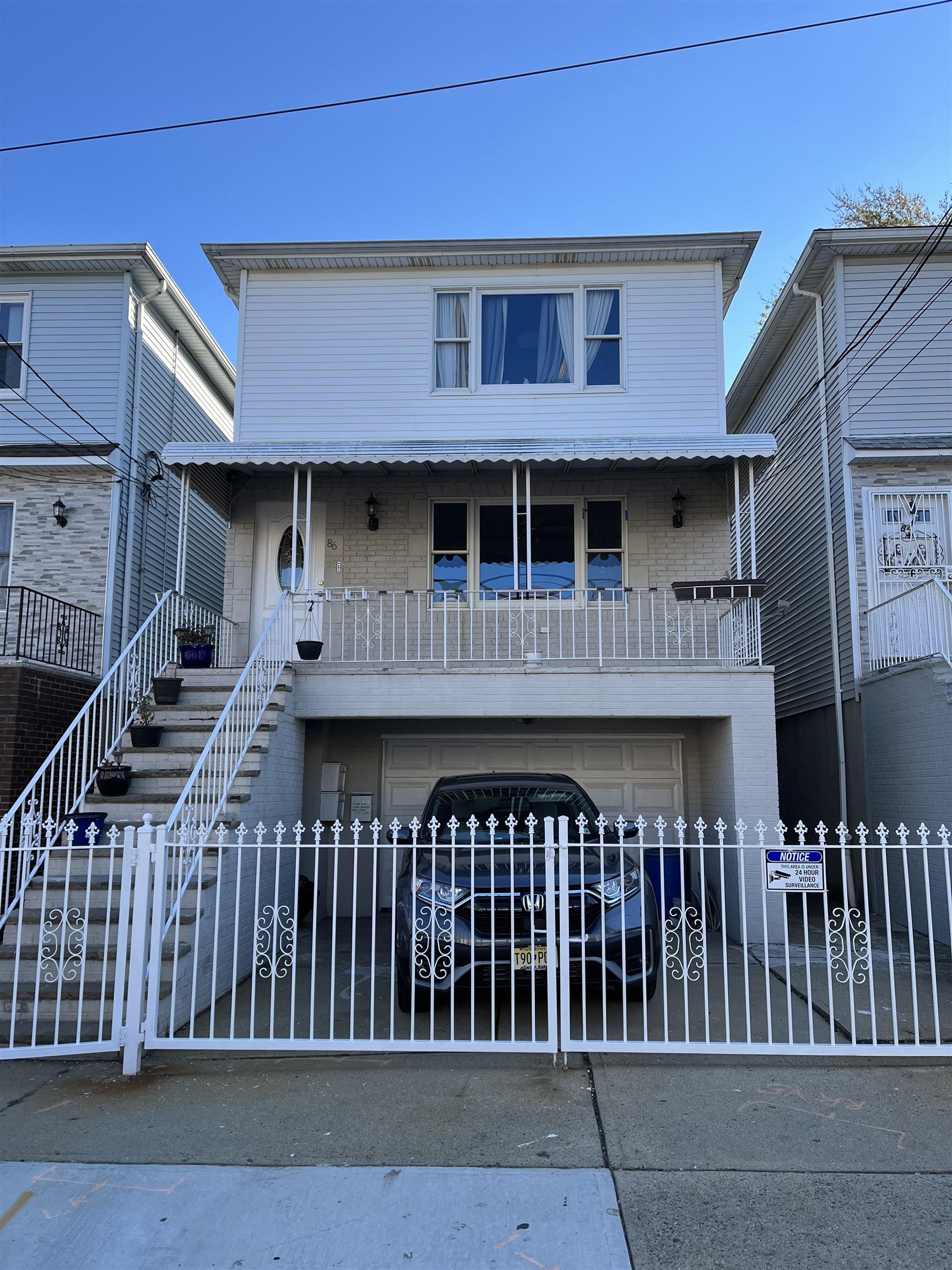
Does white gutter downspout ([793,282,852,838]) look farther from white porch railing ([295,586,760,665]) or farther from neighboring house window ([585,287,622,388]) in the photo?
neighboring house window ([585,287,622,388])

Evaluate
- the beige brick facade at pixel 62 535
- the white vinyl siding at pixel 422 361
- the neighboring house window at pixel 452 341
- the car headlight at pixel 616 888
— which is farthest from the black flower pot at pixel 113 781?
the neighboring house window at pixel 452 341

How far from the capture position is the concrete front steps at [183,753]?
7.96 m

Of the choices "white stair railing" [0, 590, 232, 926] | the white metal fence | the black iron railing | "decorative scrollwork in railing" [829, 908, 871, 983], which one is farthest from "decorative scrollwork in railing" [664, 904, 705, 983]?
the black iron railing

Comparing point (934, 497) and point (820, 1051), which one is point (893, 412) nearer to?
point (934, 497)

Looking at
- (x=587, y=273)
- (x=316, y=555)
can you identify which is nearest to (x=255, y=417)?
(x=316, y=555)

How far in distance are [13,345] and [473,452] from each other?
22.9 ft

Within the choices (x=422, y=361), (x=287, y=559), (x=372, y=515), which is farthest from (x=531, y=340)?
(x=287, y=559)

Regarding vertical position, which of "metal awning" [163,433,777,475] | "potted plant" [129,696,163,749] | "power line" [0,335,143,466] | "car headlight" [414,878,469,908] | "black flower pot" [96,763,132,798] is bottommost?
"car headlight" [414,878,469,908]

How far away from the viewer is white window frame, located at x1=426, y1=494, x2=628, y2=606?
39.9 ft

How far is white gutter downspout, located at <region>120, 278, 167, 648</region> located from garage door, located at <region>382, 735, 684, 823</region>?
159 inches

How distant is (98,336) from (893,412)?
35.2ft

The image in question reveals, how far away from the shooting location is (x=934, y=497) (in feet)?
39.9

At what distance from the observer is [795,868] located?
5.66 meters

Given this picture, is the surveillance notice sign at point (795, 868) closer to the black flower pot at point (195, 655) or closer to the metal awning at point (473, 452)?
the metal awning at point (473, 452)
